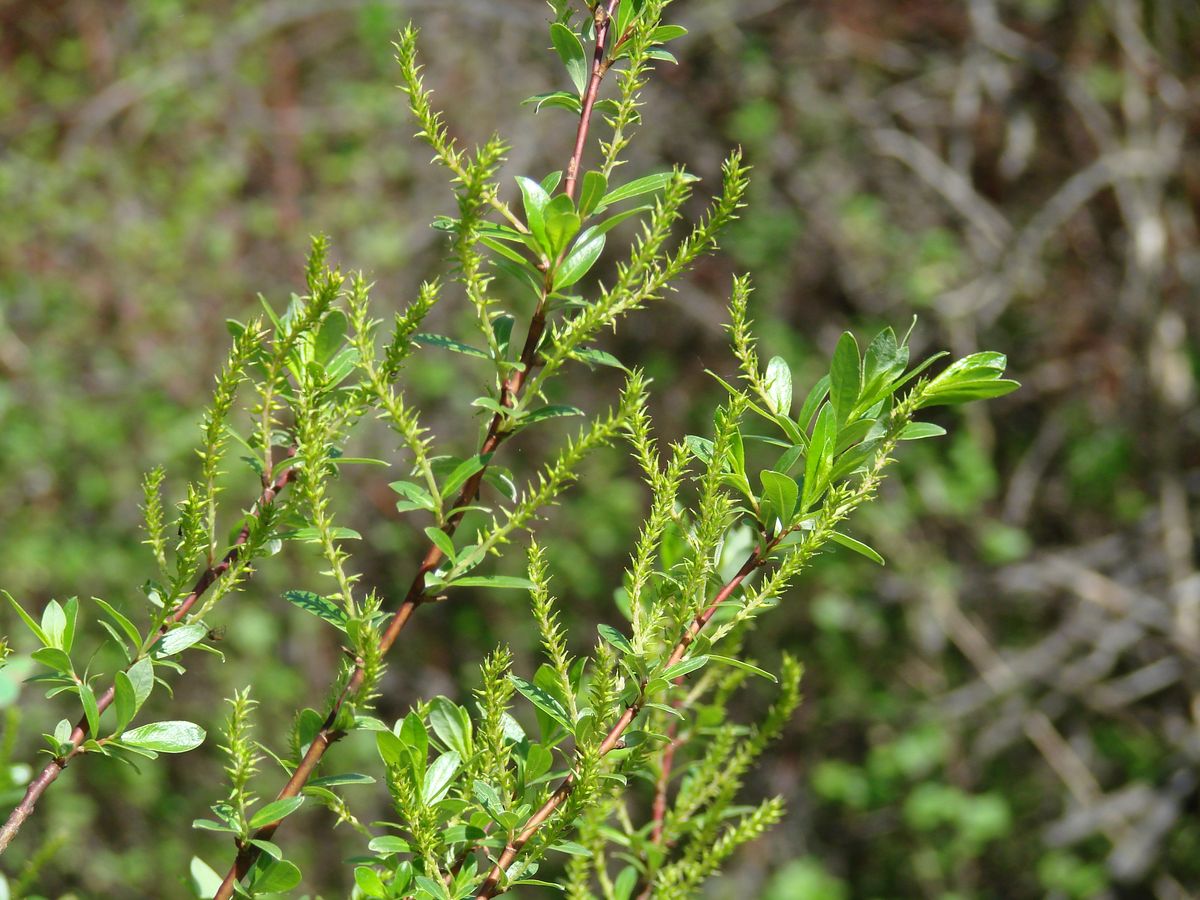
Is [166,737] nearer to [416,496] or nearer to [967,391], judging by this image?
[416,496]

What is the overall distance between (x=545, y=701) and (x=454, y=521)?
0.13m

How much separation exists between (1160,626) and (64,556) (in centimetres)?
294

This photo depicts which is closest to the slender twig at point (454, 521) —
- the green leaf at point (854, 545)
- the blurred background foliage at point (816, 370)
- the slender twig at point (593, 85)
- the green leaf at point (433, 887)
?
the slender twig at point (593, 85)

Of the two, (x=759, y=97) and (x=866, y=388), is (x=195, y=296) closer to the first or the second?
(x=759, y=97)

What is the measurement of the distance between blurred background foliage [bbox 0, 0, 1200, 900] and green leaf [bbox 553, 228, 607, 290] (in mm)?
2465

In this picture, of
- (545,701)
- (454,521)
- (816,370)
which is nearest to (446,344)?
(454,521)

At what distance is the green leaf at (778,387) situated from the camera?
70 cm

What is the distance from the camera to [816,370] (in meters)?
3.18

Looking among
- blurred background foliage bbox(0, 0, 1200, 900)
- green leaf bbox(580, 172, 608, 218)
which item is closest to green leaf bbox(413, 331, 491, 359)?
green leaf bbox(580, 172, 608, 218)

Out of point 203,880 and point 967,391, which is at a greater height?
point 967,391

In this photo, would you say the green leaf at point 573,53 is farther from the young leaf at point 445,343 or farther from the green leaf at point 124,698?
the green leaf at point 124,698

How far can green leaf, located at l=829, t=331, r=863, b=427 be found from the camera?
658 millimetres

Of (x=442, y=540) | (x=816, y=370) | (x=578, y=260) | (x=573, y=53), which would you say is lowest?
(x=816, y=370)

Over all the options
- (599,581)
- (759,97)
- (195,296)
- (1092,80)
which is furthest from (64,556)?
(1092,80)
